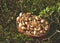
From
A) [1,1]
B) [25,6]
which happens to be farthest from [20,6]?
[1,1]

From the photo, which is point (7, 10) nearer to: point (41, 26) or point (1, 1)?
point (1, 1)

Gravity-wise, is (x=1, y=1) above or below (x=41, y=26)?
above

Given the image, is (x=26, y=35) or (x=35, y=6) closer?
(x=26, y=35)

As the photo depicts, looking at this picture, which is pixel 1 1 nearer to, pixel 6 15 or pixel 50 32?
pixel 6 15

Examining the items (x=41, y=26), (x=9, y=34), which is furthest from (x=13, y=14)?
(x=41, y=26)

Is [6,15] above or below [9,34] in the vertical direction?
above

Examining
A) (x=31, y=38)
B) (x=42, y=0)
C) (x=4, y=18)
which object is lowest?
(x=31, y=38)
